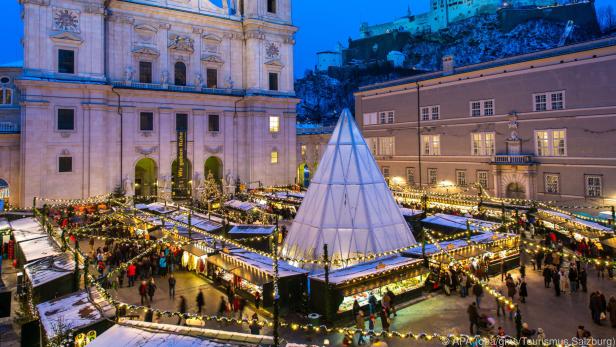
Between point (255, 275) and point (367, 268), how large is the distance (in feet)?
13.1

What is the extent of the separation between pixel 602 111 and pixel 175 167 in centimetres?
3574

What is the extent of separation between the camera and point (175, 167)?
39.3m

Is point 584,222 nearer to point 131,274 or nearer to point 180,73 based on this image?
point 131,274

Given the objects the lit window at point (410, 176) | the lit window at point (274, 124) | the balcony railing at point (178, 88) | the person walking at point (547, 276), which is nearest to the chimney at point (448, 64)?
the lit window at point (410, 176)

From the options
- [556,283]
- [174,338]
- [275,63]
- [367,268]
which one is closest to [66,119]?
[275,63]

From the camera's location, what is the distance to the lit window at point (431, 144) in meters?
37.0

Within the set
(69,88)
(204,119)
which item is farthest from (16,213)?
(204,119)

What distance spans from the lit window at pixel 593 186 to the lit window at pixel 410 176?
1451cm

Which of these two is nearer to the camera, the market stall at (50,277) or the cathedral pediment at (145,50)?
the market stall at (50,277)

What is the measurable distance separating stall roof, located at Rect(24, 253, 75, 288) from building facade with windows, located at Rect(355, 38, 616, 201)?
30160mm

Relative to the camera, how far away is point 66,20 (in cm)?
3234

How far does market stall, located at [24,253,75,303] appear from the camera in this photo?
38.8 ft

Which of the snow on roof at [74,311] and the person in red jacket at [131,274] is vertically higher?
the snow on roof at [74,311]

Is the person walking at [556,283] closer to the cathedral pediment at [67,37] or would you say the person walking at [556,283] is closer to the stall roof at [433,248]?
the stall roof at [433,248]
